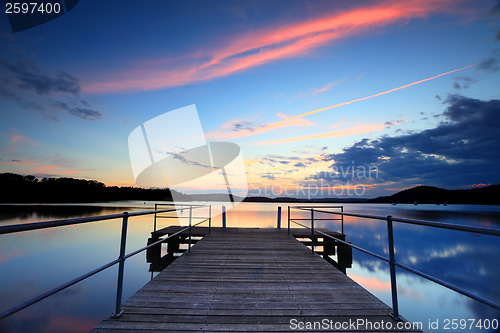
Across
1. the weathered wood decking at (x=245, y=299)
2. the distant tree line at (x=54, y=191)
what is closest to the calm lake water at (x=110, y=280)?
the weathered wood decking at (x=245, y=299)

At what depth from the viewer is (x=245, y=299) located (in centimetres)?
290

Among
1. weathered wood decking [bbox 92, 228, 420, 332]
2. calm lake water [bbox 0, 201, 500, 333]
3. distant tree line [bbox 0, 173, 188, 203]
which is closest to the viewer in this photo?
weathered wood decking [bbox 92, 228, 420, 332]

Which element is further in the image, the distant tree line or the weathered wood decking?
the distant tree line

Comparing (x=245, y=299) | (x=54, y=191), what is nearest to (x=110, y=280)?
(x=245, y=299)

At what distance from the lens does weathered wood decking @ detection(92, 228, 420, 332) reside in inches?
90.2

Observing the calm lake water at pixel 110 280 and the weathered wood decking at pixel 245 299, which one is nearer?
the weathered wood decking at pixel 245 299

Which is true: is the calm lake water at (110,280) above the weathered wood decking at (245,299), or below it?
below

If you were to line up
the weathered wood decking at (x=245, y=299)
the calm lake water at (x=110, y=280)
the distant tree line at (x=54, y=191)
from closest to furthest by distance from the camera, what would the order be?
1. the weathered wood decking at (x=245, y=299)
2. the calm lake water at (x=110, y=280)
3. the distant tree line at (x=54, y=191)

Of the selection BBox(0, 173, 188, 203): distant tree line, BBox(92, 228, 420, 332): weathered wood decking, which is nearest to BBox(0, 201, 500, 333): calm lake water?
BBox(92, 228, 420, 332): weathered wood decking

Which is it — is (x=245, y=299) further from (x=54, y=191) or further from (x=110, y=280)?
(x=54, y=191)

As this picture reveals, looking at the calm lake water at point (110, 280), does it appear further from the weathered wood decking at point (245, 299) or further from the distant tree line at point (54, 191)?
the distant tree line at point (54, 191)

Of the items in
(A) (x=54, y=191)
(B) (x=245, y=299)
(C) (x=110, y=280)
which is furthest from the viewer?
(A) (x=54, y=191)

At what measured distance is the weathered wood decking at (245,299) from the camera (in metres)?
2.29

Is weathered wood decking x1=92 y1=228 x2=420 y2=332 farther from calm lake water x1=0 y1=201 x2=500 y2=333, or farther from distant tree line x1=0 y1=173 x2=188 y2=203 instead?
distant tree line x1=0 y1=173 x2=188 y2=203
